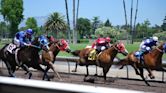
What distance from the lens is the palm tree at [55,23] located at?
585 centimetres

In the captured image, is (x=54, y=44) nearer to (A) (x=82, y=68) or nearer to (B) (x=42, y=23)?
(A) (x=82, y=68)

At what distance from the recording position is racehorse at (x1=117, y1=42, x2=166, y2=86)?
26.9 feet

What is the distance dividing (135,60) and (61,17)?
10.5 ft

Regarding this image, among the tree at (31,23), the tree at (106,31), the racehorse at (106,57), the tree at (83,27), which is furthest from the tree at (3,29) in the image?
the racehorse at (106,57)

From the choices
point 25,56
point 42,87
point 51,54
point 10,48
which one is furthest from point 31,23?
point 42,87

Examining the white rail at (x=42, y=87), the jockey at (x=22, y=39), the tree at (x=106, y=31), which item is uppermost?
the tree at (x=106, y=31)

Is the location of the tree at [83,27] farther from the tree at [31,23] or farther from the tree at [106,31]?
the tree at [31,23]

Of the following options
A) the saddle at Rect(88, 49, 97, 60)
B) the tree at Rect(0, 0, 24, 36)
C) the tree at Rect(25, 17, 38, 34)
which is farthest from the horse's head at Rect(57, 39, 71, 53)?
the tree at Rect(0, 0, 24, 36)

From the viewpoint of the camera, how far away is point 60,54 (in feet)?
32.9

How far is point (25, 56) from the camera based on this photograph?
9.16 m

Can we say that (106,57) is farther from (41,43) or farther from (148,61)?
(41,43)

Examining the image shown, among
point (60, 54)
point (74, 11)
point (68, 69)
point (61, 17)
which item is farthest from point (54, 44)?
point (61, 17)

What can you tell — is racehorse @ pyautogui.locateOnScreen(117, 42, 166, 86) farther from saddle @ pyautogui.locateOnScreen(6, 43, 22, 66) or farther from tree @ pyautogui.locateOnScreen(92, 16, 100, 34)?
saddle @ pyautogui.locateOnScreen(6, 43, 22, 66)

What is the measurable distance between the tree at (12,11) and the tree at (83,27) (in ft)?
3.12
